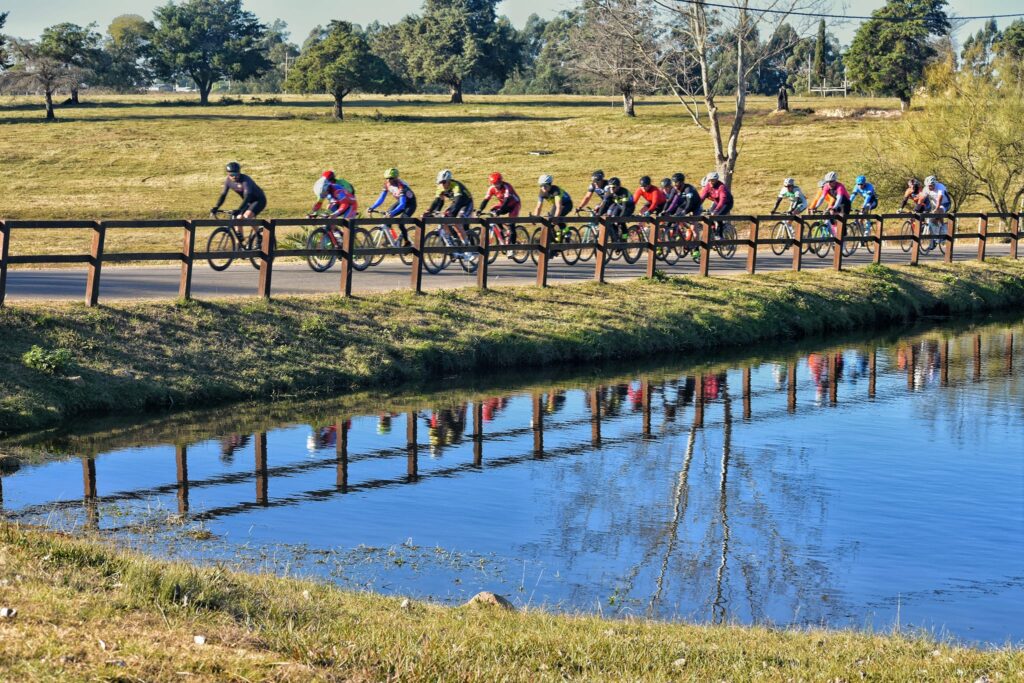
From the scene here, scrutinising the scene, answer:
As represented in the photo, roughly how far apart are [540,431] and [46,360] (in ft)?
19.6

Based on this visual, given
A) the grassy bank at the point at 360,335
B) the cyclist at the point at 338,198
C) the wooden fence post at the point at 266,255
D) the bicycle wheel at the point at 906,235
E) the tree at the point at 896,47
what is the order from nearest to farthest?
the grassy bank at the point at 360,335 → the wooden fence post at the point at 266,255 → the cyclist at the point at 338,198 → the bicycle wheel at the point at 906,235 → the tree at the point at 896,47

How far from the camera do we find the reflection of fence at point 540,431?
42.7 ft

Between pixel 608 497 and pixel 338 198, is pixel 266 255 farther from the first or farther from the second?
pixel 608 497

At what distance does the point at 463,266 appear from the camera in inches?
1033

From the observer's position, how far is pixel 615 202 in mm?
28938

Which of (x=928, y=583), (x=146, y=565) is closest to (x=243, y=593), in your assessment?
(x=146, y=565)

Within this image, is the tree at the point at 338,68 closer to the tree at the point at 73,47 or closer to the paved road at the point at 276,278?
the tree at the point at 73,47

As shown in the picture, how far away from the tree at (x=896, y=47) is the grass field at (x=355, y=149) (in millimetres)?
2269

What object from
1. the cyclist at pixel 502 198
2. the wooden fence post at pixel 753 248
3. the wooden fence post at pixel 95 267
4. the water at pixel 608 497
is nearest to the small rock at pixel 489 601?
the water at pixel 608 497

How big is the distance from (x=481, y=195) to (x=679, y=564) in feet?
154

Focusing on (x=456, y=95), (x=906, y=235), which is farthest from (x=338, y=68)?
(x=906, y=235)

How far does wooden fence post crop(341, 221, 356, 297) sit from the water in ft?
10.1

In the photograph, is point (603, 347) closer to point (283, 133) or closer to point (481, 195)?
point (481, 195)

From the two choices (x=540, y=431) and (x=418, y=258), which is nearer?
(x=540, y=431)
